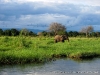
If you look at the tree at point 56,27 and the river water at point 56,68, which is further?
the tree at point 56,27

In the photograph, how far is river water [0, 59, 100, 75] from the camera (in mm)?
15436

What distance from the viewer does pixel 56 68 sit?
16938 millimetres

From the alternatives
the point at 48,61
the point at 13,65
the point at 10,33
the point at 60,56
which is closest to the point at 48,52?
the point at 60,56

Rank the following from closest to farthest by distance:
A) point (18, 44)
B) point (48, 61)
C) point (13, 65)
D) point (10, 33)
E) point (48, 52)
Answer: point (13, 65), point (48, 61), point (48, 52), point (18, 44), point (10, 33)

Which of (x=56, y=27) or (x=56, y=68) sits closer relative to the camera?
(x=56, y=68)

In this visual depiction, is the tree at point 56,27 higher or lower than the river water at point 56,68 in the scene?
higher

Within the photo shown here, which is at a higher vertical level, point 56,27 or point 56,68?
point 56,27

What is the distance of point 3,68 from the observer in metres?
16.5

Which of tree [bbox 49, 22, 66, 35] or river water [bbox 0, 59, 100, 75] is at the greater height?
tree [bbox 49, 22, 66, 35]

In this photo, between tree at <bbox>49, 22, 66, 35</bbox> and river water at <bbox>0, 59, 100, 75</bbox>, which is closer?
river water at <bbox>0, 59, 100, 75</bbox>

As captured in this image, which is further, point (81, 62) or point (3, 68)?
point (81, 62)

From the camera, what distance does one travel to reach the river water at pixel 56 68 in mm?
15436

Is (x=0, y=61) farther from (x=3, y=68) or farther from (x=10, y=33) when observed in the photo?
(x=10, y=33)

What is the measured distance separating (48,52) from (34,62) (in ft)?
10.6
